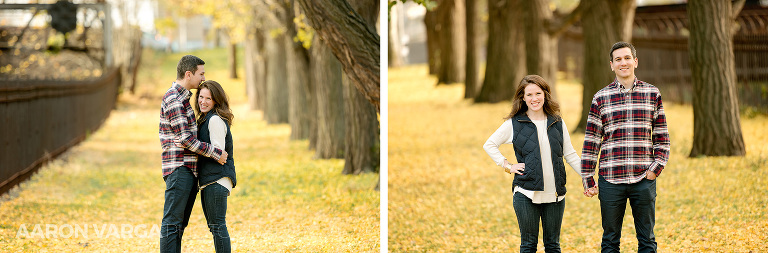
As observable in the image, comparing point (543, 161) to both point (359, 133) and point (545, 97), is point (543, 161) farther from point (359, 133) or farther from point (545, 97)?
point (359, 133)

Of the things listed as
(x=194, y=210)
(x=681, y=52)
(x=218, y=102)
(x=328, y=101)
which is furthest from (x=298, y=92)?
(x=218, y=102)

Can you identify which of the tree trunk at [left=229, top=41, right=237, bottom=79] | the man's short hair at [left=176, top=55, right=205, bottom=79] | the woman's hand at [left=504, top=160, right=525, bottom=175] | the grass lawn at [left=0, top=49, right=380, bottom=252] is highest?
the tree trunk at [left=229, top=41, right=237, bottom=79]

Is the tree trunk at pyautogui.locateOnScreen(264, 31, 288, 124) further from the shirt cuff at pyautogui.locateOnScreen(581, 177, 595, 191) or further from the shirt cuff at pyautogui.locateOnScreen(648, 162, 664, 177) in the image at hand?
the shirt cuff at pyautogui.locateOnScreen(648, 162, 664, 177)

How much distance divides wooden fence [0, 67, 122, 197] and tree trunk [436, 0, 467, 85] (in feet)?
36.7

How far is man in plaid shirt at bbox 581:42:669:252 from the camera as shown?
4.71 meters

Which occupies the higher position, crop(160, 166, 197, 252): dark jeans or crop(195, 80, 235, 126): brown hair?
crop(195, 80, 235, 126): brown hair

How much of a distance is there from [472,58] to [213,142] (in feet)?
55.0

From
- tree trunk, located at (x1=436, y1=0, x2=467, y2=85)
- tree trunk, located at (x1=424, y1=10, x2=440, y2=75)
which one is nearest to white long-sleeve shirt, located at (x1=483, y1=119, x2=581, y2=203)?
tree trunk, located at (x1=436, y1=0, x2=467, y2=85)

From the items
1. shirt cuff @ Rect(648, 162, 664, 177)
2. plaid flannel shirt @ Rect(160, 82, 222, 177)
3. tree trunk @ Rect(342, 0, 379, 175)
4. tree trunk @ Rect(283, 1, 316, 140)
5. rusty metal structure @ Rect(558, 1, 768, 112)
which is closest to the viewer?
shirt cuff @ Rect(648, 162, 664, 177)

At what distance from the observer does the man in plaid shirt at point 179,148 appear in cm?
511

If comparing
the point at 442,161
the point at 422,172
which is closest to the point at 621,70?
the point at 422,172

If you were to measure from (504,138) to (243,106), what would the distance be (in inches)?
788

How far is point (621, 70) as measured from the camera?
4.70 meters

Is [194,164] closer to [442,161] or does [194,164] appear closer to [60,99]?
[442,161]
